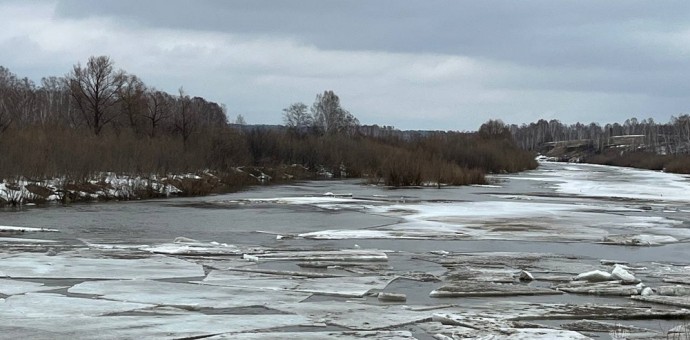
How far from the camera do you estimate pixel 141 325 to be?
8.93m

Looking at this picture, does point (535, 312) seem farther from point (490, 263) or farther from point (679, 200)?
point (679, 200)

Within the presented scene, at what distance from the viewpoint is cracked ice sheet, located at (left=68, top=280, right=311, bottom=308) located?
10656 mm

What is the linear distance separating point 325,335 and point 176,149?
41.0m

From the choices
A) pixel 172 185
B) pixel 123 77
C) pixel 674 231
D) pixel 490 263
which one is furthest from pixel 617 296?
pixel 123 77

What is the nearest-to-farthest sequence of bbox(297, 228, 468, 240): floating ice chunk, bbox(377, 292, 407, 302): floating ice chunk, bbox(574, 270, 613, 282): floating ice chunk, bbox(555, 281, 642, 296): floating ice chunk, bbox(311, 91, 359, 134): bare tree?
bbox(377, 292, 407, 302): floating ice chunk < bbox(555, 281, 642, 296): floating ice chunk < bbox(574, 270, 613, 282): floating ice chunk < bbox(297, 228, 468, 240): floating ice chunk < bbox(311, 91, 359, 134): bare tree

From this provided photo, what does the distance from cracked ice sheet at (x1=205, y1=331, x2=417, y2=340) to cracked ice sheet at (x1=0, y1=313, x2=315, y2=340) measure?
268mm

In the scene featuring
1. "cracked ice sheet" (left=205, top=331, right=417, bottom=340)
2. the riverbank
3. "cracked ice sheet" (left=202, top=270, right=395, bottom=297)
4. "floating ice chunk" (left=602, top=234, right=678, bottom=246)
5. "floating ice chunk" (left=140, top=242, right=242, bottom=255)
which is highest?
the riverbank

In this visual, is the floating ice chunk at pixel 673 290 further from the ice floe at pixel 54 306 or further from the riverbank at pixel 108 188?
the riverbank at pixel 108 188

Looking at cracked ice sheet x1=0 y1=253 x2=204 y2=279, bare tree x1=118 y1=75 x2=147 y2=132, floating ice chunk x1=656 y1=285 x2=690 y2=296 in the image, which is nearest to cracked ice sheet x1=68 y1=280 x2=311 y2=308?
cracked ice sheet x1=0 y1=253 x2=204 y2=279

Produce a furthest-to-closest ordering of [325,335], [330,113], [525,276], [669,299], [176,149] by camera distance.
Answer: [330,113] → [176,149] → [525,276] → [669,299] → [325,335]

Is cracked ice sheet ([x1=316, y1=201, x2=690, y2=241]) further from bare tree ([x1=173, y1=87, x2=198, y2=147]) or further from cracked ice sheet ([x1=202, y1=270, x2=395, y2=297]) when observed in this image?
bare tree ([x1=173, y1=87, x2=198, y2=147])

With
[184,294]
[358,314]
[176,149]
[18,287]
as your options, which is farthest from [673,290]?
[176,149]

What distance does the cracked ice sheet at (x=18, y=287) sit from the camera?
10979 mm

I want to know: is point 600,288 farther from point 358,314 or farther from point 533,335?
point 358,314
